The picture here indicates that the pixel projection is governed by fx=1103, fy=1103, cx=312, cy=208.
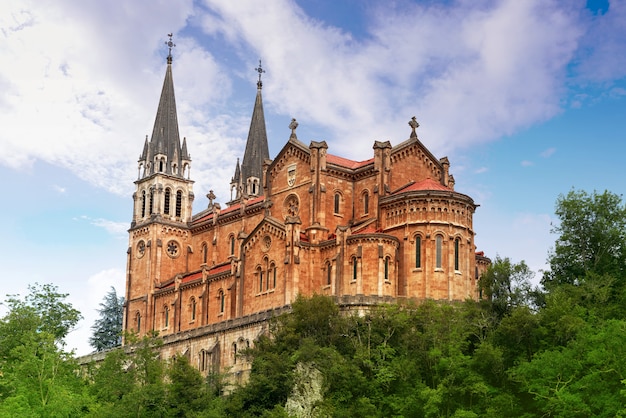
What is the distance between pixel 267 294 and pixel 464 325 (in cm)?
1997

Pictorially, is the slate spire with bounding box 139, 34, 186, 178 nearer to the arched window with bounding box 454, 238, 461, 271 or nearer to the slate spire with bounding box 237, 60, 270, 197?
the slate spire with bounding box 237, 60, 270, 197

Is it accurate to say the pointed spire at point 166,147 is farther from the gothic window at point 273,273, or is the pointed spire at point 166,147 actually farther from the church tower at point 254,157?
the gothic window at point 273,273

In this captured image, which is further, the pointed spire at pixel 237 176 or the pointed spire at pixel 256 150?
the pointed spire at pixel 237 176

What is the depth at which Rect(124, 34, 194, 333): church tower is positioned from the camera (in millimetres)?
105250

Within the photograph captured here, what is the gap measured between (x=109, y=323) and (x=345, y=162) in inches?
1744

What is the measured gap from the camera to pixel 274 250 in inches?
3403

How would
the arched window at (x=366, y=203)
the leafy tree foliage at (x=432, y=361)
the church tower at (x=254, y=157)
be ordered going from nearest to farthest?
the leafy tree foliage at (x=432, y=361) → the arched window at (x=366, y=203) → the church tower at (x=254, y=157)

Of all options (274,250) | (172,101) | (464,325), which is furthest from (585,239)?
(172,101)

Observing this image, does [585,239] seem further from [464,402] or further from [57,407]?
[57,407]

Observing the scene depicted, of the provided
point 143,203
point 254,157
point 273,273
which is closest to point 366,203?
point 273,273

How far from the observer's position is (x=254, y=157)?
415ft

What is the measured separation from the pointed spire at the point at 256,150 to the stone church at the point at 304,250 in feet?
60.3

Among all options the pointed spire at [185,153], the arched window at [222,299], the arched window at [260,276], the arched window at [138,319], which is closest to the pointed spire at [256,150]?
the pointed spire at [185,153]

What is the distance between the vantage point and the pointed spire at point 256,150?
409ft
